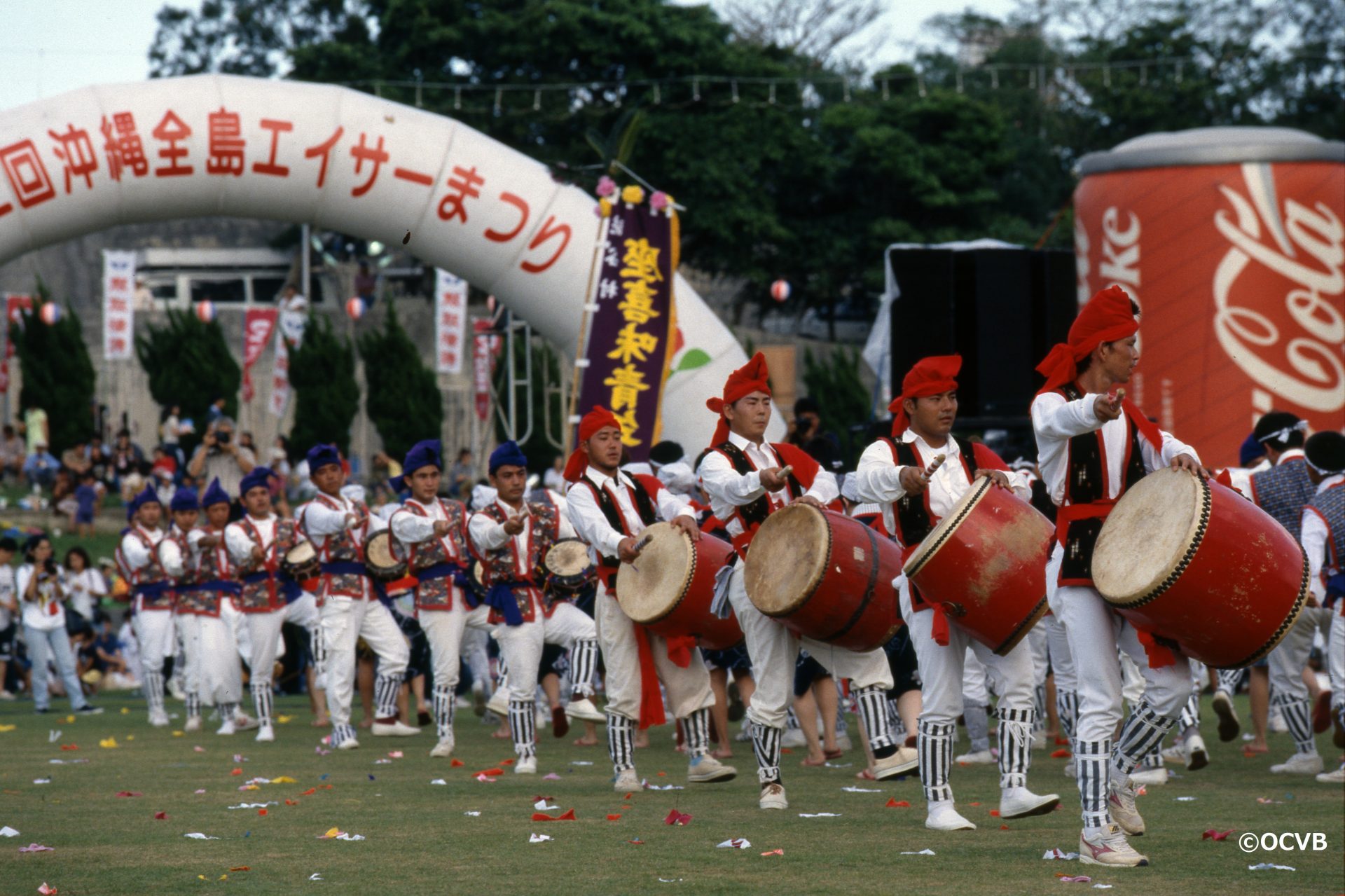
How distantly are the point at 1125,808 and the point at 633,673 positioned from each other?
2.83 m

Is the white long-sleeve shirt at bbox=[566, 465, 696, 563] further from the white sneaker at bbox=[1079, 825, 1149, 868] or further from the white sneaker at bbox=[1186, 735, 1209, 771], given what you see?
the white sneaker at bbox=[1186, 735, 1209, 771]

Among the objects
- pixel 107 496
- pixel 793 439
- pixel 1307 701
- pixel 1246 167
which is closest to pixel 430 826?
pixel 1307 701

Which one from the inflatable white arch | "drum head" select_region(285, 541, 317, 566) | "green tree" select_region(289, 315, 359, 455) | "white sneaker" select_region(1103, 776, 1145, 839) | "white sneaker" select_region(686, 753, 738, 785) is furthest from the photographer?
"green tree" select_region(289, 315, 359, 455)

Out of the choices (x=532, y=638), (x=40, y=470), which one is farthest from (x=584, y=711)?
(x=40, y=470)

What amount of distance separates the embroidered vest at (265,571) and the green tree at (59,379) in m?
21.1

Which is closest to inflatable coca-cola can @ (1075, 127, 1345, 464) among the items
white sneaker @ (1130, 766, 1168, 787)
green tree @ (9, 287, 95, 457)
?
white sneaker @ (1130, 766, 1168, 787)

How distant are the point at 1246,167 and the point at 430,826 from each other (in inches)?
396

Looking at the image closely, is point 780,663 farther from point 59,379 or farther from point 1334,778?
point 59,379

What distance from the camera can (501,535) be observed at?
369 inches

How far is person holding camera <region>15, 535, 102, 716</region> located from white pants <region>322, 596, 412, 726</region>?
198 inches

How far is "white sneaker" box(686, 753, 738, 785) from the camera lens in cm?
835

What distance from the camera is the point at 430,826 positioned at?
23.4ft

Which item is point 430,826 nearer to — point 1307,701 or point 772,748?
point 772,748

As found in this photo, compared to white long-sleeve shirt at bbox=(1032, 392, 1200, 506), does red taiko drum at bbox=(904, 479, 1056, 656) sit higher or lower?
lower
